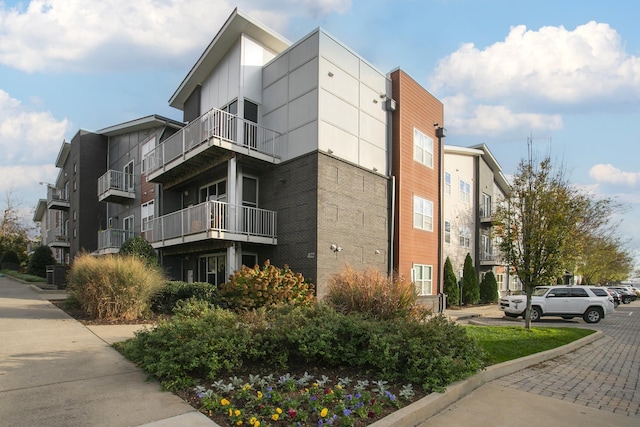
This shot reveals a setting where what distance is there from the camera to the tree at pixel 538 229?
38.0 ft

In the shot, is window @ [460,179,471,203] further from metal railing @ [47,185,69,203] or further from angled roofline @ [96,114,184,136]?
metal railing @ [47,185,69,203]

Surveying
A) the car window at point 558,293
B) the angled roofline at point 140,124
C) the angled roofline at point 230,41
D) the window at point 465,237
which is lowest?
the car window at point 558,293

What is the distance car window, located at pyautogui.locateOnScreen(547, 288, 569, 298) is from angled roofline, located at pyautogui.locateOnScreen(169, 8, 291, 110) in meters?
16.4

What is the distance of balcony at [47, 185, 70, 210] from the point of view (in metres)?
33.5

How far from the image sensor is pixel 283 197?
15.7 m

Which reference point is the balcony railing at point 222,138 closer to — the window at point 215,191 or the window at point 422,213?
the window at point 215,191

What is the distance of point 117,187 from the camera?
80.0 ft

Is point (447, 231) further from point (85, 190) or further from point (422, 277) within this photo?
point (85, 190)

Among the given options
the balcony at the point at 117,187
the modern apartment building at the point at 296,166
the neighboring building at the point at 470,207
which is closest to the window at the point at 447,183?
the neighboring building at the point at 470,207

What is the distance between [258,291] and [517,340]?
23.5ft

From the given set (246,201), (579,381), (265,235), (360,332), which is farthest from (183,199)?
(579,381)

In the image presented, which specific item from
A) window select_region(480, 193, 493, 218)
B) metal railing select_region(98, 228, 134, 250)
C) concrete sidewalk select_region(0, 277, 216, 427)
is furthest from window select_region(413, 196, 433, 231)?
metal railing select_region(98, 228, 134, 250)

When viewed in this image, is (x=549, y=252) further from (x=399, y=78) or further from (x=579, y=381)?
(x=399, y=78)

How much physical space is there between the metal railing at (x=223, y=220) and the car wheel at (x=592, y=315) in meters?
14.3
